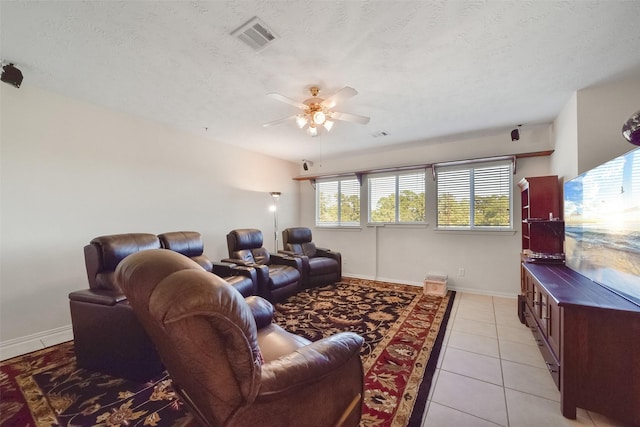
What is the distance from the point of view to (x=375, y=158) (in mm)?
5020

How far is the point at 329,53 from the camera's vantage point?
1977 mm

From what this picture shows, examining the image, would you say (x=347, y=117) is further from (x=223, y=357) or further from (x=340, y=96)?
(x=223, y=357)

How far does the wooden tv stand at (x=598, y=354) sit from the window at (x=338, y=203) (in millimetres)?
3771

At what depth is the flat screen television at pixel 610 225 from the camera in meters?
1.48

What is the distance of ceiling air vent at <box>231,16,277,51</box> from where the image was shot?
1696 millimetres

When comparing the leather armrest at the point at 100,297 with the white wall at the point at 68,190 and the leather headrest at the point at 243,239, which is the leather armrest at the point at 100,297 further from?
the leather headrest at the point at 243,239

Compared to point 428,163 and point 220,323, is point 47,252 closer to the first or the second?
point 220,323

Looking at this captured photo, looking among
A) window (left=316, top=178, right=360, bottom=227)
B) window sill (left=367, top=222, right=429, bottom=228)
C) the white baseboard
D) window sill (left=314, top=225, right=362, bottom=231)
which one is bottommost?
the white baseboard

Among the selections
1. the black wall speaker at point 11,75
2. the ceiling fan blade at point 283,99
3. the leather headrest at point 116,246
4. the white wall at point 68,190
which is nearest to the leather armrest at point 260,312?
the leather headrest at point 116,246

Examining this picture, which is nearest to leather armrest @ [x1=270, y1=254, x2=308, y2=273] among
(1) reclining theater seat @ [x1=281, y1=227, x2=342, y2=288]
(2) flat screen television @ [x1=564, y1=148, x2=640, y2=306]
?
(1) reclining theater seat @ [x1=281, y1=227, x2=342, y2=288]

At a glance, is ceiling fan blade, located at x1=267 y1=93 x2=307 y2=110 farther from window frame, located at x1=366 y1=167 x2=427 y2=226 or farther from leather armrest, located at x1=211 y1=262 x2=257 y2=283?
window frame, located at x1=366 y1=167 x2=427 y2=226

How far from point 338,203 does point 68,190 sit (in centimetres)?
411

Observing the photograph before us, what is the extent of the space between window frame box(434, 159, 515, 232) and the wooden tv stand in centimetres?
246

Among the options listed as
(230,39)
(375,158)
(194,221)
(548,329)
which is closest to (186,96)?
(230,39)
